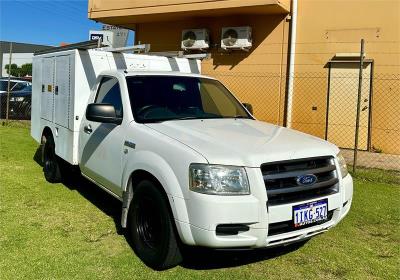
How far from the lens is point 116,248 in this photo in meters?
4.48

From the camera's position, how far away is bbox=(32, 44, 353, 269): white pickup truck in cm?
348

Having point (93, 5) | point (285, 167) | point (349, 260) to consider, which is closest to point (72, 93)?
point (285, 167)

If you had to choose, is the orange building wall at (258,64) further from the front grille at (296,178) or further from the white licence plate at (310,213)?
the white licence plate at (310,213)

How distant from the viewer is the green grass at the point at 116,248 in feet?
13.0

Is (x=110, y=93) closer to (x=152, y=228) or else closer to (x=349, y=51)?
(x=152, y=228)

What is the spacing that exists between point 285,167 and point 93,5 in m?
12.8

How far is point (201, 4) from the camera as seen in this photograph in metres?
12.3

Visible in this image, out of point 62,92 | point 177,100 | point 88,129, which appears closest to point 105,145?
point 88,129

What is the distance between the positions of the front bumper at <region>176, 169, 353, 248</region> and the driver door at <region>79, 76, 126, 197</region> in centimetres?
141

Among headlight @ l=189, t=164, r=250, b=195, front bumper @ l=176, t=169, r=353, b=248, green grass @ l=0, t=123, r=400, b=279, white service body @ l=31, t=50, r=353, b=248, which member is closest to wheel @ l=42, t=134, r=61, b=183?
green grass @ l=0, t=123, r=400, b=279

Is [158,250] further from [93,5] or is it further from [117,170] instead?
[93,5]

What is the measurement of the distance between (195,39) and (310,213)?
10.3m

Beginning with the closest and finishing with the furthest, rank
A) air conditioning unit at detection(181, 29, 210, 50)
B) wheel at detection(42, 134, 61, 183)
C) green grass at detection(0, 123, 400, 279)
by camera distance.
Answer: green grass at detection(0, 123, 400, 279), wheel at detection(42, 134, 61, 183), air conditioning unit at detection(181, 29, 210, 50)

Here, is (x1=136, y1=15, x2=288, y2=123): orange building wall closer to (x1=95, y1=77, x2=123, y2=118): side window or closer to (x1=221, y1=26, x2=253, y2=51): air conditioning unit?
(x1=221, y1=26, x2=253, y2=51): air conditioning unit
